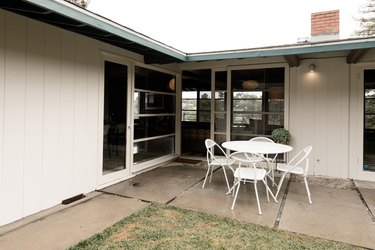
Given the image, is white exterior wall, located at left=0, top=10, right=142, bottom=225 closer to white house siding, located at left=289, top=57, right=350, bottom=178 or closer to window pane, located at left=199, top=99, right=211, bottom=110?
Answer: window pane, located at left=199, top=99, right=211, bottom=110

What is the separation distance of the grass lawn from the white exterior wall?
3.96ft

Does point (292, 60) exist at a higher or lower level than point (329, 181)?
higher

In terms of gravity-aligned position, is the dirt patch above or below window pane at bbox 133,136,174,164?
below

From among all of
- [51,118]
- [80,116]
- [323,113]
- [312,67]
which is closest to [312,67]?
[312,67]

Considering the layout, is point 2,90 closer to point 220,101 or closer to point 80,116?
point 80,116

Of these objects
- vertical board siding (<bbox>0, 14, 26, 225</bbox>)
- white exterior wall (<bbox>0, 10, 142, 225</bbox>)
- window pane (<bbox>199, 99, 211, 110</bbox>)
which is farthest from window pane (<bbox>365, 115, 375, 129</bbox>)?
vertical board siding (<bbox>0, 14, 26, 225</bbox>)

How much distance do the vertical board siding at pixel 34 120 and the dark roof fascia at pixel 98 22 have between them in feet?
2.44

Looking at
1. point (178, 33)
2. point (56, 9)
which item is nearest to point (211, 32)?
point (178, 33)

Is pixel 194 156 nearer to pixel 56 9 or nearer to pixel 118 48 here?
pixel 118 48

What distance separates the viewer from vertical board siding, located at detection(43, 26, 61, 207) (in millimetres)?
3279

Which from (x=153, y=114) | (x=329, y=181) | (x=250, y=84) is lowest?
(x=329, y=181)

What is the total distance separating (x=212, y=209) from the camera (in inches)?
132

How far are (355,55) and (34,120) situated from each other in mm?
5217

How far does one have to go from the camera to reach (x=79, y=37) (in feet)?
12.3
